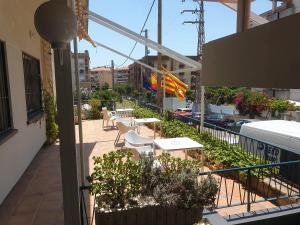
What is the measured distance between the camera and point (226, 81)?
4.49 ft

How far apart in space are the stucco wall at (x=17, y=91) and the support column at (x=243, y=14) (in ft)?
11.0

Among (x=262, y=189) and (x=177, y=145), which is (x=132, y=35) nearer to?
(x=177, y=145)

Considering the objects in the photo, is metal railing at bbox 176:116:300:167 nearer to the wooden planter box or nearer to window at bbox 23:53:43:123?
the wooden planter box

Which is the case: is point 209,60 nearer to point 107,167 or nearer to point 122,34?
point 107,167

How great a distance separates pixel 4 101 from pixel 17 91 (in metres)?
0.64

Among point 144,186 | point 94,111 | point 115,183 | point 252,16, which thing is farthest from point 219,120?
point 252,16

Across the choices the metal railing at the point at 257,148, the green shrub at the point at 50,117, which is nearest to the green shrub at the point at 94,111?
the green shrub at the point at 50,117

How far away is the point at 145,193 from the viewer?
2.49 meters

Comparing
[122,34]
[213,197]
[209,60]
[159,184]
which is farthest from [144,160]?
[122,34]

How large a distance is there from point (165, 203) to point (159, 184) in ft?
0.64

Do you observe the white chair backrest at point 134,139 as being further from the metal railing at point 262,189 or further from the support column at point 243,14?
the support column at point 243,14

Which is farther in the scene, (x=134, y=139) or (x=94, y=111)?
(x=94, y=111)

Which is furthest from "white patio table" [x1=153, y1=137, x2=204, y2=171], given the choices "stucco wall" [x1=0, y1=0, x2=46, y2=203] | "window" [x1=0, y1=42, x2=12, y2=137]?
"window" [x1=0, y1=42, x2=12, y2=137]

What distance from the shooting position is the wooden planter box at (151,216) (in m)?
2.28
